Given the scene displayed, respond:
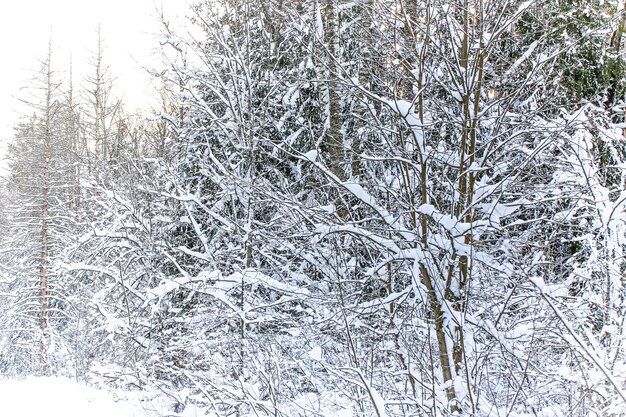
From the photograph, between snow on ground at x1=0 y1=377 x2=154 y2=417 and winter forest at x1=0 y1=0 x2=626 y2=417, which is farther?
snow on ground at x1=0 y1=377 x2=154 y2=417

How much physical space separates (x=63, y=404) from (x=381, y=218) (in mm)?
6729

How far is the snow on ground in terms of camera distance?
6988 millimetres

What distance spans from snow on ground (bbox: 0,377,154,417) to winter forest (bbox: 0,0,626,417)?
495mm

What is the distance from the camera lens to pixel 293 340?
235 inches

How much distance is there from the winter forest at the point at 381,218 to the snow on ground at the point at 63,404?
0.49 m

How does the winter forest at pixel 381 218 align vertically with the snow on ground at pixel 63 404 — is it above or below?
above

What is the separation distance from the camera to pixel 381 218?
4117 millimetres

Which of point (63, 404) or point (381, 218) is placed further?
point (63, 404)

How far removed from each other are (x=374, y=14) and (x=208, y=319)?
534 cm

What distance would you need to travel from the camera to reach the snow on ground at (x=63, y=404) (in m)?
6.99

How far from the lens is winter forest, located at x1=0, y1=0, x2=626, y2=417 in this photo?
371cm

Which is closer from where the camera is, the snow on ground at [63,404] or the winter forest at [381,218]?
the winter forest at [381,218]

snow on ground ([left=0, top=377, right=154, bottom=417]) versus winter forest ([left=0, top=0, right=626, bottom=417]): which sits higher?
winter forest ([left=0, top=0, right=626, bottom=417])

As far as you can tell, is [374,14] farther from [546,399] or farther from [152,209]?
[152,209]
